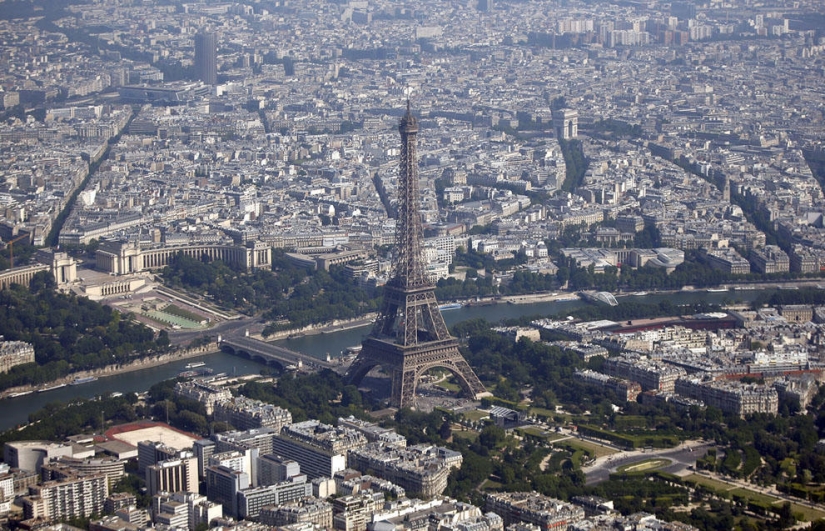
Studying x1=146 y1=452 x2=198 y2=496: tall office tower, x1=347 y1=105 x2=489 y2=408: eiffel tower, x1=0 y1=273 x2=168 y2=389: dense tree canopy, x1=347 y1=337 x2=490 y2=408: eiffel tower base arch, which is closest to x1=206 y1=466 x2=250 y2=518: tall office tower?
x1=146 y1=452 x2=198 y2=496: tall office tower

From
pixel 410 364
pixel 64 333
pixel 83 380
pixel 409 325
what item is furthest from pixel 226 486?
pixel 64 333

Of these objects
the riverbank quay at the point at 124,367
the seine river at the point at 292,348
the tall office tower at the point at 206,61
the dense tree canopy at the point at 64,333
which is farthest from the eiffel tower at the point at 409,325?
the tall office tower at the point at 206,61

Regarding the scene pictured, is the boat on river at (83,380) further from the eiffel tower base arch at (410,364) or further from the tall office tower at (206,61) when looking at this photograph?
the tall office tower at (206,61)

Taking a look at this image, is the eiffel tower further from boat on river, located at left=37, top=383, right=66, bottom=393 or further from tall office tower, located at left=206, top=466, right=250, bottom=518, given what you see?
tall office tower, located at left=206, top=466, right=250, bottom=518

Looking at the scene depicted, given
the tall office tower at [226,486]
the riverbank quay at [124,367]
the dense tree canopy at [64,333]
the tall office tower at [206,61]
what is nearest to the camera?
the tall office tower at [226,486]

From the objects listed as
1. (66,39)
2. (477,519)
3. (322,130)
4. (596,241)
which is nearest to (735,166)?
(596,241)

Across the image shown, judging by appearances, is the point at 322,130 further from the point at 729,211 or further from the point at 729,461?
the point at 729,461

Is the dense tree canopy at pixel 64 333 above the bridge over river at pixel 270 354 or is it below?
above

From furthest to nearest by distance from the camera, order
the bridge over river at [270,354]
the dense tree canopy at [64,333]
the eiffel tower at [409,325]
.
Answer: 1. the bridge over river at [270,354]
2. the dense tree canopy at [64,333]
3. the eiffel tower at [409,325]

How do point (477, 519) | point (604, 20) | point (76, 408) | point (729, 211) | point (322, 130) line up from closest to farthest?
1. point (477, 519)
2. point (76, 408)
3. point (729, 211)
4. point (322, 130)
5. point (604, 20)
